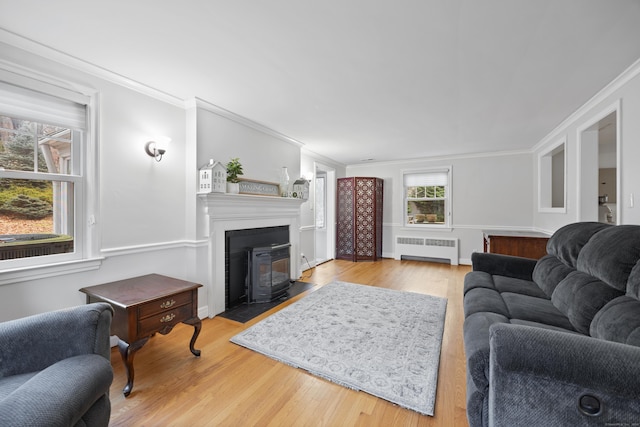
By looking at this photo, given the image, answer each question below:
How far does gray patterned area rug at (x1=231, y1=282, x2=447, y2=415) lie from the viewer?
6.09 feet

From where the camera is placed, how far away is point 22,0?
148 cm

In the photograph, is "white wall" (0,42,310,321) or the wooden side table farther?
"white wall" (0,42,310,321)

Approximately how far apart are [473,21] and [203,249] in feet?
9.70

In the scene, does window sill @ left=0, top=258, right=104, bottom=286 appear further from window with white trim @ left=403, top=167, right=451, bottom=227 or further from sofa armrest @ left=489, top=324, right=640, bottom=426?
window with white trim @ left=403, top=167, right=451, bottom=227

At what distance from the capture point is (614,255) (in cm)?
151

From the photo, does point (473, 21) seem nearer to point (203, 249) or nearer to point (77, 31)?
point (77, 31)

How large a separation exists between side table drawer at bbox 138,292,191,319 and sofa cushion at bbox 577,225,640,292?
2.70m

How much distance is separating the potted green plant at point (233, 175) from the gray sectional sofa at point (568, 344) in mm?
2511

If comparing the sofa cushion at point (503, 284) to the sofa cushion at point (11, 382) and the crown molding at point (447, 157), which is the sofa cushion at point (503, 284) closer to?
the sofa cushion at point (11, 382)

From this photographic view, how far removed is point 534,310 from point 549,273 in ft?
1.91

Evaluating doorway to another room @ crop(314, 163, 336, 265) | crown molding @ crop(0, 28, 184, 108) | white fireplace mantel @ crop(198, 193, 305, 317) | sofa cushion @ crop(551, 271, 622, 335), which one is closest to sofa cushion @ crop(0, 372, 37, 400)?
white fireplace mantel @ crop(198, 193, 305, 317)

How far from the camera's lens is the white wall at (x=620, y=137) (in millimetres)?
2174

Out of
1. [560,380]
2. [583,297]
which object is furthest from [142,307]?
[583,297]

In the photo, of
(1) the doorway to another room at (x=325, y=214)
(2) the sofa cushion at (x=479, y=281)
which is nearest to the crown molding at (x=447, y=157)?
(1) the doorway to another room at (x=325, y=214)
